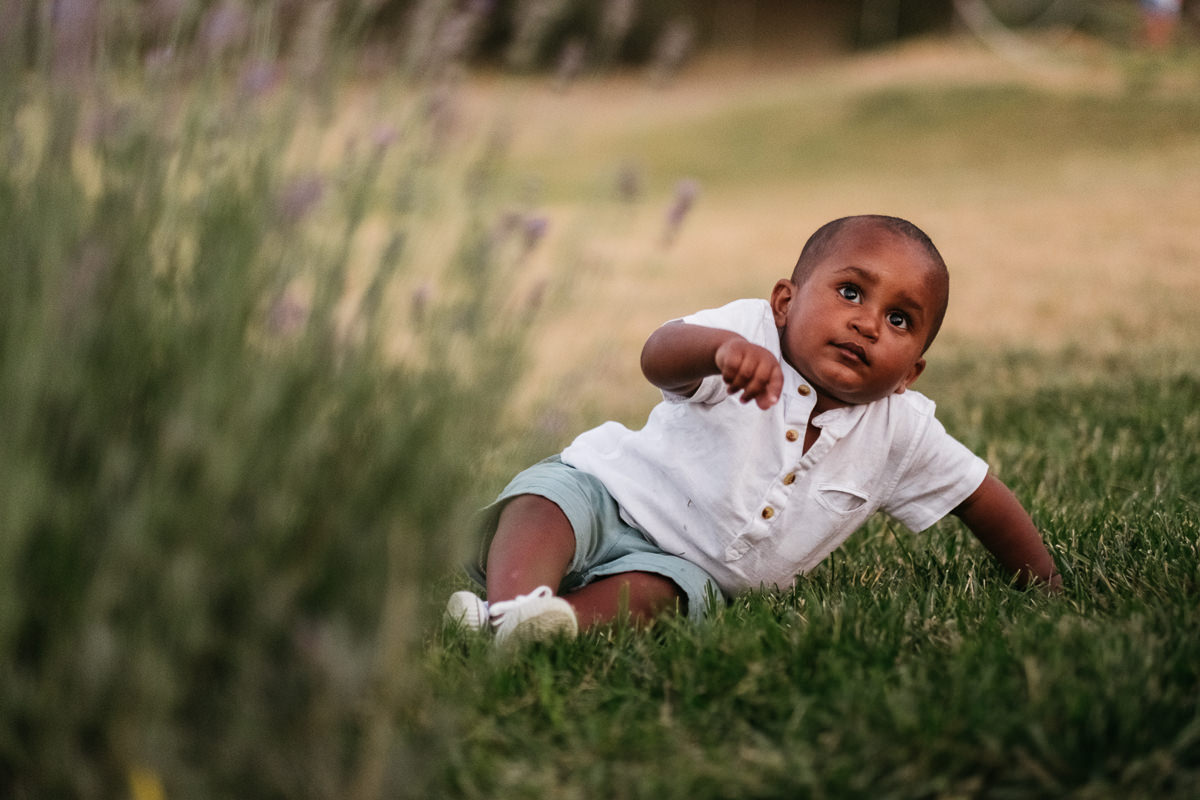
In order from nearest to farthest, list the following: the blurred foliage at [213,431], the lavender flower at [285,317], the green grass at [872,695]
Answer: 1. the blurred foliage at [213,431]
2. the lavender flower at [285,317]
3. the green grass at [872,695]

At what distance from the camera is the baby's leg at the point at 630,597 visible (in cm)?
232

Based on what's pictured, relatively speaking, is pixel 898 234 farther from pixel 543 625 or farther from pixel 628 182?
pixel 543 625

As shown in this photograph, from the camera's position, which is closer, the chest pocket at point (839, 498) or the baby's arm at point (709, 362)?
the baby's arm at point (709, 362)

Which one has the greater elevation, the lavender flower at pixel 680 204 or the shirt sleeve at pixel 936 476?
the lavender flower at pixel 680 204

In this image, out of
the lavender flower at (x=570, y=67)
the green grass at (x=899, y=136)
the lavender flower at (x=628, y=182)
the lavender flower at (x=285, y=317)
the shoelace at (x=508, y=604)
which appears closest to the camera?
the lavender flower at (x=285, y=317)

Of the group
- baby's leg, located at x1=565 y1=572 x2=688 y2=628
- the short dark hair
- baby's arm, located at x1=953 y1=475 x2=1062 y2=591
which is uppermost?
the short dark hair

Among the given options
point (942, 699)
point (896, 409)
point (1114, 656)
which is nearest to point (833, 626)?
point (942, 699)

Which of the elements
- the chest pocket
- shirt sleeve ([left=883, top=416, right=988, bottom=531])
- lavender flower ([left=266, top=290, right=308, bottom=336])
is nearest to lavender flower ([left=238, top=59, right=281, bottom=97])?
lavender flower ([left=266, top=290, right=308, bottom=336])

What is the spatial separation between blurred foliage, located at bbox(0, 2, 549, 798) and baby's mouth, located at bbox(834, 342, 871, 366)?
0.81 m

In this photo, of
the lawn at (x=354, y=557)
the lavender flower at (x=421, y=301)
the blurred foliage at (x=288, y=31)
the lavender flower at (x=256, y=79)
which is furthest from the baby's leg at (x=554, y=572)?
the lavender flower at (x=256, y=79)

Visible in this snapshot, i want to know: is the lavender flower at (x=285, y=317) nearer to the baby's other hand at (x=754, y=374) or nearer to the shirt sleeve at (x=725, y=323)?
the baby's other hand at (x=754, y=374)

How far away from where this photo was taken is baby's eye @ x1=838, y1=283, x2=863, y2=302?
2336 mm

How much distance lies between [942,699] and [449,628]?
0.81 meters

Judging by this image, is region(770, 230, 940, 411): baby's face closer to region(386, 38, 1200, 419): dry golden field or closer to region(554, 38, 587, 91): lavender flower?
region(386, 38, 1200, 419): dry golden field
